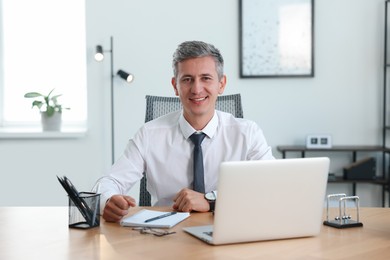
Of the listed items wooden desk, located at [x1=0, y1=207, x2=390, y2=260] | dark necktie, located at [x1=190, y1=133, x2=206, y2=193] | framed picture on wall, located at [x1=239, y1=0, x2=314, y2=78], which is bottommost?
wooden desk, located at [x1=0, y1=207, x2=390, y2=260]

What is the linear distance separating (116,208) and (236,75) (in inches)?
98.1

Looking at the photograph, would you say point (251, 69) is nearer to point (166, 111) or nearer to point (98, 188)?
point (166, 111)

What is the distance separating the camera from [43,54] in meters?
4.40

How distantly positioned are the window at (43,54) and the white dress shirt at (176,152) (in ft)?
7.09

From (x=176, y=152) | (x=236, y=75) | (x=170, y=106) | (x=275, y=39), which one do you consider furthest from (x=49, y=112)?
(x=176, y=152)

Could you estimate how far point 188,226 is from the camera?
5.73ft

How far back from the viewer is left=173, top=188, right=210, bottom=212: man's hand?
193cm

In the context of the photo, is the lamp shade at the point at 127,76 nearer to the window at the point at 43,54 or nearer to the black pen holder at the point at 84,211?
the window at the point at 43,54

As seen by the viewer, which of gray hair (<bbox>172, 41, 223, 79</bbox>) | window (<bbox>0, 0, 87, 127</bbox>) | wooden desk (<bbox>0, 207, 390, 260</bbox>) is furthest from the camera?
window (<bbox>0, 0, 87, 127</bbox>)

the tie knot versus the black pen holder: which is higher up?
the tie knot

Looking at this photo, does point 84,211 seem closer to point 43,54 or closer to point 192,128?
point 192,128

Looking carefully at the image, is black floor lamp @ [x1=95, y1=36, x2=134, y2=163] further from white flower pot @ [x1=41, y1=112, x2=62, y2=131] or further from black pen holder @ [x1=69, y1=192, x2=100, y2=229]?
black pen holder @ [x1=69, y1=192, x2=100, y2=229]

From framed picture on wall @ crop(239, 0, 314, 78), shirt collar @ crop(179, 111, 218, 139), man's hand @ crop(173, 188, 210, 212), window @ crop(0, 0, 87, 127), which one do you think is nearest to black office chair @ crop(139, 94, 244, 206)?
shirt collar @ crop(179, 111, 218, 139)

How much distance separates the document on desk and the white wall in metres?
2.35
